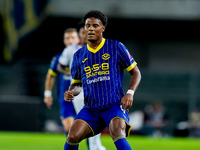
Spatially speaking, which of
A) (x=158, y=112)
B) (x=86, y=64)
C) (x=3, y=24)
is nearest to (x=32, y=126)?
(x=158, y=112)

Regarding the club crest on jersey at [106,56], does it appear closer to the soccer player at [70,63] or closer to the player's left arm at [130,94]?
the player's left arm at [130,94]

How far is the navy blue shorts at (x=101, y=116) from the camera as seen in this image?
5743 mm

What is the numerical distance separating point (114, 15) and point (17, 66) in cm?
617

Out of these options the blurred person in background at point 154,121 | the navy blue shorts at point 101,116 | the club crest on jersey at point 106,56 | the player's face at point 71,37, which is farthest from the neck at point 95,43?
the blurred person in background at point 154,121

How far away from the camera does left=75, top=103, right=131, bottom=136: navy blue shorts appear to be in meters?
5.74

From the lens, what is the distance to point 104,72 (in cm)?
589

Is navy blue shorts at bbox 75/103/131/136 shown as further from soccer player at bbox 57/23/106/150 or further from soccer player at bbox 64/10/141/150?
soccer player at bbox 57/23/106/150

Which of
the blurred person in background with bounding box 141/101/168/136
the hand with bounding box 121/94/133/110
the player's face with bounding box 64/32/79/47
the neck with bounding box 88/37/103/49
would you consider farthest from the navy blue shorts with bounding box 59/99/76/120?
the blurred person in background with bounding box 141/101/168/136

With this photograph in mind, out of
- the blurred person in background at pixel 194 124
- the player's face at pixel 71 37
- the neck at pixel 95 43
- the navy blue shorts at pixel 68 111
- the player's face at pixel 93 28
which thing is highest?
the player's face at pixel 71 37

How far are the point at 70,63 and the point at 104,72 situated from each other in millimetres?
2587

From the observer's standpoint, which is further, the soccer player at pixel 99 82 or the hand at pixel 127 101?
the soccer player at pixel 99 82

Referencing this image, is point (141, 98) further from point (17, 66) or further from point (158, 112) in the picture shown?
point (17, 66)

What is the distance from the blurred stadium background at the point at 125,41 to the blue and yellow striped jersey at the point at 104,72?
474 inches

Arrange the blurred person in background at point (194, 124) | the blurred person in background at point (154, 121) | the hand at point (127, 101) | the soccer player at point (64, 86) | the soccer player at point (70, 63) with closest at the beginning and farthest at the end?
the hand at point (127, 101)
the soccer player at point (70, 63)
the soccer player at point (64, 86)
the blurred person in background at point (154, 121)
the blurred person in background at point (194, 124)
